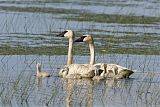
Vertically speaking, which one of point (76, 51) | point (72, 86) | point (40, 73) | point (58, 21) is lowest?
point (72, 86)

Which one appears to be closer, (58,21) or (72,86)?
(72,86)

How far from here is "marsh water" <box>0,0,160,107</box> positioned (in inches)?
557

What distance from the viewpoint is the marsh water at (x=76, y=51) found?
14.1 m

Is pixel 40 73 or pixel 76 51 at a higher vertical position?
pixel 76 51

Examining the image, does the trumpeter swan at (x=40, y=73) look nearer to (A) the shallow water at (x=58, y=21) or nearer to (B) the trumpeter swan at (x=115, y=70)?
(B) the trumpeter swan at (x=115, y=70)

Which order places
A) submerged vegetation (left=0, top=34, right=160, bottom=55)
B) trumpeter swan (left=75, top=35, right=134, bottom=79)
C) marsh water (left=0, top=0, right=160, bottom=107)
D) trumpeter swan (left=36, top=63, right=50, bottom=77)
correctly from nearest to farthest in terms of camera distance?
1. marsh water (left=0, top=0, right=160, bottom=107)
2. trumpeter swan (left=36, top=63, right=50, bottom=77)
3. trumpeter swan (left=75, top=35, right=134, bottom=79)
4. submerged vegetation (left=0, top=34, right=160, bottom=55)

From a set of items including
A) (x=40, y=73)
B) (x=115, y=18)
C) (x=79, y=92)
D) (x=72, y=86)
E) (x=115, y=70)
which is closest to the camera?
(x=79, y=92)

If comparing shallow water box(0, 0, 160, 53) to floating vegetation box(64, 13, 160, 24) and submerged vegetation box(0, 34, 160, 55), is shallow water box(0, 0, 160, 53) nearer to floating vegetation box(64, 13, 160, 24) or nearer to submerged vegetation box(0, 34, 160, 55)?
submerged vegetation box(0, 34, 160, 55)

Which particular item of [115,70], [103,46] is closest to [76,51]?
[103,46]

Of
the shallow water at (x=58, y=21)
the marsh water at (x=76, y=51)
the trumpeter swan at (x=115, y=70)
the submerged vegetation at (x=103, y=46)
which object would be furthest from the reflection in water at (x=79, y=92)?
the shallow water at (x=58, y=21)

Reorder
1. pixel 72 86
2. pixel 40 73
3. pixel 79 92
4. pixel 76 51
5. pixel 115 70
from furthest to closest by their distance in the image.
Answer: pixel 76 51
pixel 115 70
pixel 40 73
pixel 72 86
pixel 79 92

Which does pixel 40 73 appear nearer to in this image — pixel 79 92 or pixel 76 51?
pixel 79 92

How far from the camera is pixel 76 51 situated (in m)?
20.4

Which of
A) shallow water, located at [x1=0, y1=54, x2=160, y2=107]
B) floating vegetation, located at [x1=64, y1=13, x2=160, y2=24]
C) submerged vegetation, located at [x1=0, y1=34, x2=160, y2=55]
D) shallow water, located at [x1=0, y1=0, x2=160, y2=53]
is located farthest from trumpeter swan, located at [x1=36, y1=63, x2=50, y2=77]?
floating vegetation, located at [x1=64, y1=13, x2=160, y2=24]
